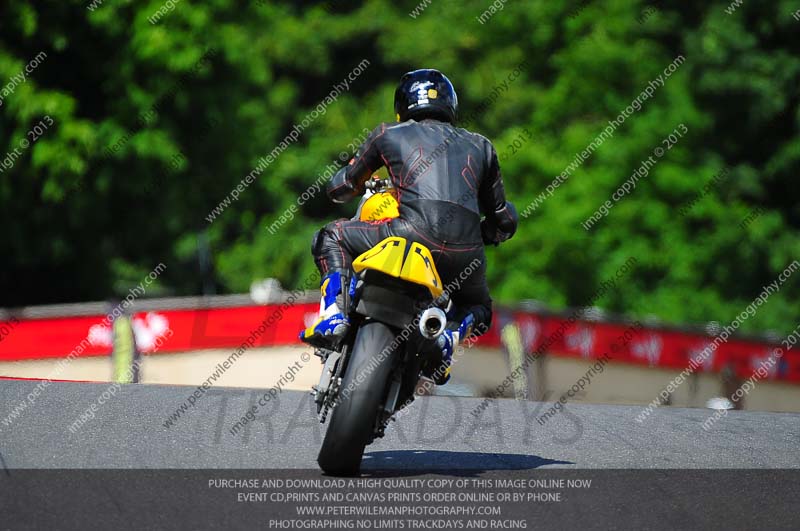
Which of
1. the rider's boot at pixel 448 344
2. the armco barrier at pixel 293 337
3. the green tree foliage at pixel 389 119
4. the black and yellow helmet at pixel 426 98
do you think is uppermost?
the black and yellow helmet at pixel 426 98

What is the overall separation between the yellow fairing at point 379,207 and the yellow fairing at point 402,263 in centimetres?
50

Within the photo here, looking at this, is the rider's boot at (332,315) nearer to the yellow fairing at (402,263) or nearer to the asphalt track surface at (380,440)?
the yellow fairing at (402,263)

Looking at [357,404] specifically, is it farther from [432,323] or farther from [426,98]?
[426,98]

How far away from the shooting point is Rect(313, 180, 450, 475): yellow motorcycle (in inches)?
249

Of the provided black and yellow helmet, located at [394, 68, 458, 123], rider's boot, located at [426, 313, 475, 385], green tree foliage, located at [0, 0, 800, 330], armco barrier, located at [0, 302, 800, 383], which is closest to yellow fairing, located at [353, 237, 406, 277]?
rider's boot, located at [426, 313, 475, 385]

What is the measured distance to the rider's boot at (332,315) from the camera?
21.8 feet

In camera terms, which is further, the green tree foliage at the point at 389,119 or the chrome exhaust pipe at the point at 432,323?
the green tree foliage at the point at 389,119

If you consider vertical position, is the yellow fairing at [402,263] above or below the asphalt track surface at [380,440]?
above

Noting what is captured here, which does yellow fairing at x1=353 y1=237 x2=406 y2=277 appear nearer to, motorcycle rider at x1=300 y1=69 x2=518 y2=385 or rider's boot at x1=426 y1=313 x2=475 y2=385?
motorcycle rider at x1=300 y1=69 x2=518 y2=385

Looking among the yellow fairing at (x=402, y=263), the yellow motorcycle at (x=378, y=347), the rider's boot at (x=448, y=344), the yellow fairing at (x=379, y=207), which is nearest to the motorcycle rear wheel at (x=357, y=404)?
the yellow motorcycle at (x=378, y=347)

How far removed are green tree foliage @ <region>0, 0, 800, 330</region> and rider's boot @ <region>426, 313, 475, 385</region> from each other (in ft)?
51.8

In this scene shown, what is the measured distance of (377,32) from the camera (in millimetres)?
36531

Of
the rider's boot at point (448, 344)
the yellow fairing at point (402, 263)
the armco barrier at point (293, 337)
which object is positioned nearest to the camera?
the yellow fairing at point (402, 263)

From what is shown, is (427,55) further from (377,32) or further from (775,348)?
(775,348)
